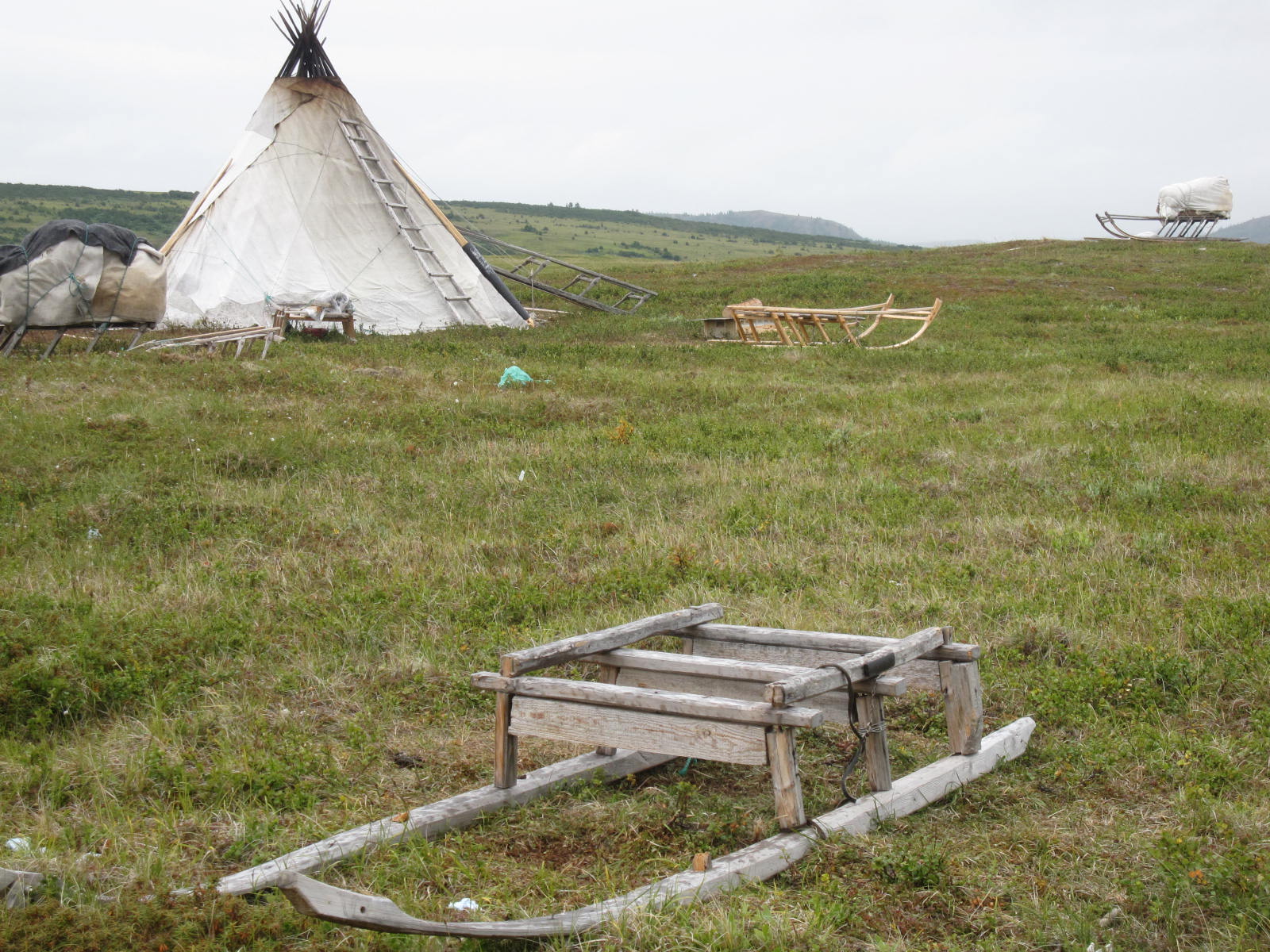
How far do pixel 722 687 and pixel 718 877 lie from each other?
125 cm

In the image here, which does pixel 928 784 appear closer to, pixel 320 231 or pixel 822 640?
pixel 822 640

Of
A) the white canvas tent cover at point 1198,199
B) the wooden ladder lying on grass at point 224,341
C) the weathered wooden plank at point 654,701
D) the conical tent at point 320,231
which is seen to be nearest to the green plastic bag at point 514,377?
the wooden ladder lying on grass at point 224,341

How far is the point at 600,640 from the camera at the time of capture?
4875mm

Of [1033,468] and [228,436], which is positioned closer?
[1033,468]

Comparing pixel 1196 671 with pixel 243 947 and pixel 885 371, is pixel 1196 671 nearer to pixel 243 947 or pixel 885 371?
pixel 243 947

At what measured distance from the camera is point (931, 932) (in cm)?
352

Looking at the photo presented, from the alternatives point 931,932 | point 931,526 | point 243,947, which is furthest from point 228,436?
Answer: point 931,932

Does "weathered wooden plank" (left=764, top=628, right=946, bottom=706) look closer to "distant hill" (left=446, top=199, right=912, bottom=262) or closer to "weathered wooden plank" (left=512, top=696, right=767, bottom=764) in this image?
"weathered wooden plank" (left=512, top=696, right=767, bottom=764)

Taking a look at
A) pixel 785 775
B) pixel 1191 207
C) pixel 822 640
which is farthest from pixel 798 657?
pixel 1191 207

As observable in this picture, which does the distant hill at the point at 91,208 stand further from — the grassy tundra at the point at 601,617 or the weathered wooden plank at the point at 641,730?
the weathered wooden plank at the point at 641,730

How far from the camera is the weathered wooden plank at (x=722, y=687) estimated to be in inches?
180

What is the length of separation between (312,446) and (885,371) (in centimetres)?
993

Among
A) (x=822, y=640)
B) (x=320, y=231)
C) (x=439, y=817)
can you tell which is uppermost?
(x=320, y=231)

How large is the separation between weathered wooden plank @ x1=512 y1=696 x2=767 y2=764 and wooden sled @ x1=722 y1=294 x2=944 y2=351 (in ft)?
54.2
